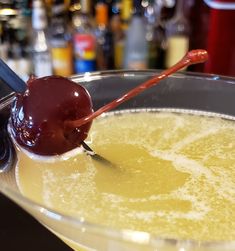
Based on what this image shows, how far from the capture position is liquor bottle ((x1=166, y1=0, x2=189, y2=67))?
1.72 metres

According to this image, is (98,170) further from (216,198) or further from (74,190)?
(216,198)

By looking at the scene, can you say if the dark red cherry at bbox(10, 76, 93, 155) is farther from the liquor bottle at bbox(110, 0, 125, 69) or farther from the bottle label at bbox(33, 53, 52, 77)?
the liquor bottle at bbox(110, 0, 125, 69)

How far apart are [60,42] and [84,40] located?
0.34 feet

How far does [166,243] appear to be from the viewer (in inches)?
16.9

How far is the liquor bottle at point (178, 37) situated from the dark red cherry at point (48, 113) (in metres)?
1.12

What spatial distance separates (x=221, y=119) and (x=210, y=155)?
16 cm

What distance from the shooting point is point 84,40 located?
1693 millimetres

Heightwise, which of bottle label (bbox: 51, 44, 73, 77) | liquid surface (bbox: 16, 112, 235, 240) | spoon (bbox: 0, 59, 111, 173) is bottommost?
bottle label (bbox: 51, 44, 73, 77)

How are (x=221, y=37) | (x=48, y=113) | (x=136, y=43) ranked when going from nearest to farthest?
(x=48, y=113), (x=221, y=37), (x=136, y=43)

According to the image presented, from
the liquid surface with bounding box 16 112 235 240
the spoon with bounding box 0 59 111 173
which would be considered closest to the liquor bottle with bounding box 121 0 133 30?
the liquid surface with bounding box 16 112 235 240

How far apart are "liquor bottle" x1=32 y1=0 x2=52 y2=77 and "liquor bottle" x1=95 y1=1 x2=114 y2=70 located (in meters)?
0.20

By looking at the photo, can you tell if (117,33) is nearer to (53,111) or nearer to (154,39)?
(154,39)

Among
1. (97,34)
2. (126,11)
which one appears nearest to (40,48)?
(97,34)

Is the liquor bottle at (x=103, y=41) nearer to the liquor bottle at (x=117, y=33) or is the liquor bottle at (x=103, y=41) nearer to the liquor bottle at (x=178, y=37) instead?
the liquor bottle at (x=117, y=33)
